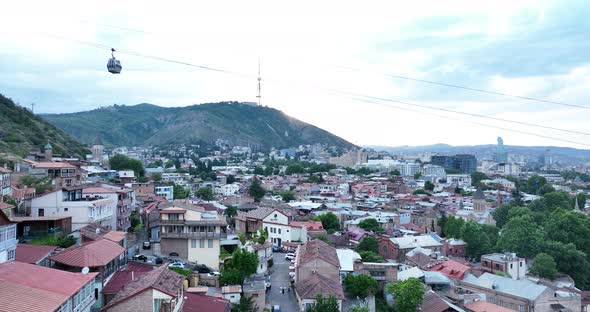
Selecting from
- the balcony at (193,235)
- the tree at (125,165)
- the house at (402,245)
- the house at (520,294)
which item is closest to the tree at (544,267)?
the house at (520,294)

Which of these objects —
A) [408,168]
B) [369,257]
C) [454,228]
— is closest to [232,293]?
[369,257]

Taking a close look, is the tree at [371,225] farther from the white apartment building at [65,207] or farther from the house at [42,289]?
the house at [42,289]

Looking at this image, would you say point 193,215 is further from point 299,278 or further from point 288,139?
point 288,139

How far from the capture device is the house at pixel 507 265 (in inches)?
987

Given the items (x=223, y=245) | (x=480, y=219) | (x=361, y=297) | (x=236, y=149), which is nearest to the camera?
(x=361, y=297)

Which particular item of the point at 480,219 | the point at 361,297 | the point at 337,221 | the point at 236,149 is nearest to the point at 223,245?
the point at 361,297

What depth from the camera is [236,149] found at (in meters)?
132

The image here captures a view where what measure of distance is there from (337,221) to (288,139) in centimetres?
13828

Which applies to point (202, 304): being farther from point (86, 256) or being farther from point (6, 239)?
point (6, 239)

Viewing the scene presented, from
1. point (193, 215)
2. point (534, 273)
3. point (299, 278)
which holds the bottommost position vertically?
point (534, 273)

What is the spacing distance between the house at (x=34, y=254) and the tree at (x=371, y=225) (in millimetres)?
23177

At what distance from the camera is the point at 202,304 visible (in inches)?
516

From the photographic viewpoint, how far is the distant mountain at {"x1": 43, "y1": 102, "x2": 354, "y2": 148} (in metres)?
133

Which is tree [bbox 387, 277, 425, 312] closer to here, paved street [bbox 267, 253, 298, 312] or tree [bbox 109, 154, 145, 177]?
paved street [bbox 267, 253, 298, 312]
